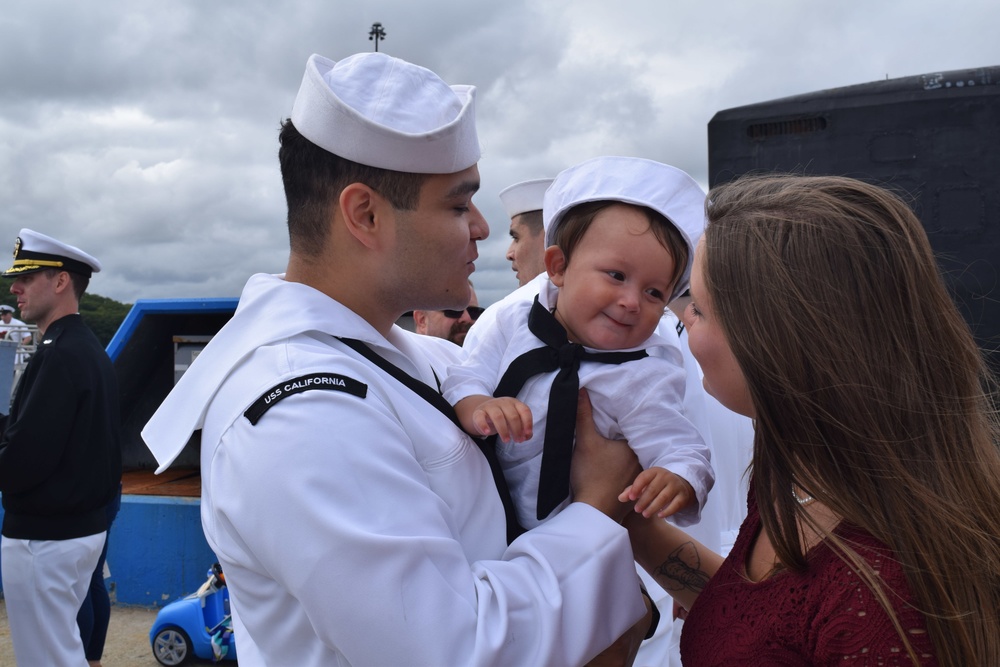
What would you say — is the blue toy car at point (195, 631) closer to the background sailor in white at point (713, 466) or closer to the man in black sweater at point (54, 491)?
the man in black sweater at point (54, 491)

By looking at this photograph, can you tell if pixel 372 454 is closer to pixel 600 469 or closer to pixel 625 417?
pixel 600 469

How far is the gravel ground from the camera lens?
5.15 metres

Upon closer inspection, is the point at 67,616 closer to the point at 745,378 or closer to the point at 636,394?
the point at 636,394

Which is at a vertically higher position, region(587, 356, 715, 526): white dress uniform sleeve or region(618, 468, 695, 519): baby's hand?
region(587, 356, 715, 526): white dress uniform sleeve

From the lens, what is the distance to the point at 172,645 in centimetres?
492

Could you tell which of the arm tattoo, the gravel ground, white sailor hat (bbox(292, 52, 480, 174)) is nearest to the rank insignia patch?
white sailor hat (bbox(292, 52, 480, 174))

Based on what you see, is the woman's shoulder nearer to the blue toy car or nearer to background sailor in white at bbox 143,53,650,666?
background sailor in white at bbox 143,53,650,666

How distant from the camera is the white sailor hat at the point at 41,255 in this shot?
4.67 m

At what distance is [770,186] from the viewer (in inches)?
57.0

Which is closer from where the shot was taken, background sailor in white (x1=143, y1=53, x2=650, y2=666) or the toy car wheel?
background sailor in white (x1=143, y1=53, x2=650, y2=666)

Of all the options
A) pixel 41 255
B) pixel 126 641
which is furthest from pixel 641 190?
pixel 126 641

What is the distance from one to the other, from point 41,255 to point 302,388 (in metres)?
4.16

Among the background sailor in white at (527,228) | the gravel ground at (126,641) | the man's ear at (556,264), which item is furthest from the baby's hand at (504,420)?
the gravel ground at (126,641)

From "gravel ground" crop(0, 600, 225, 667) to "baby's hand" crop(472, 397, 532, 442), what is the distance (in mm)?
4278
